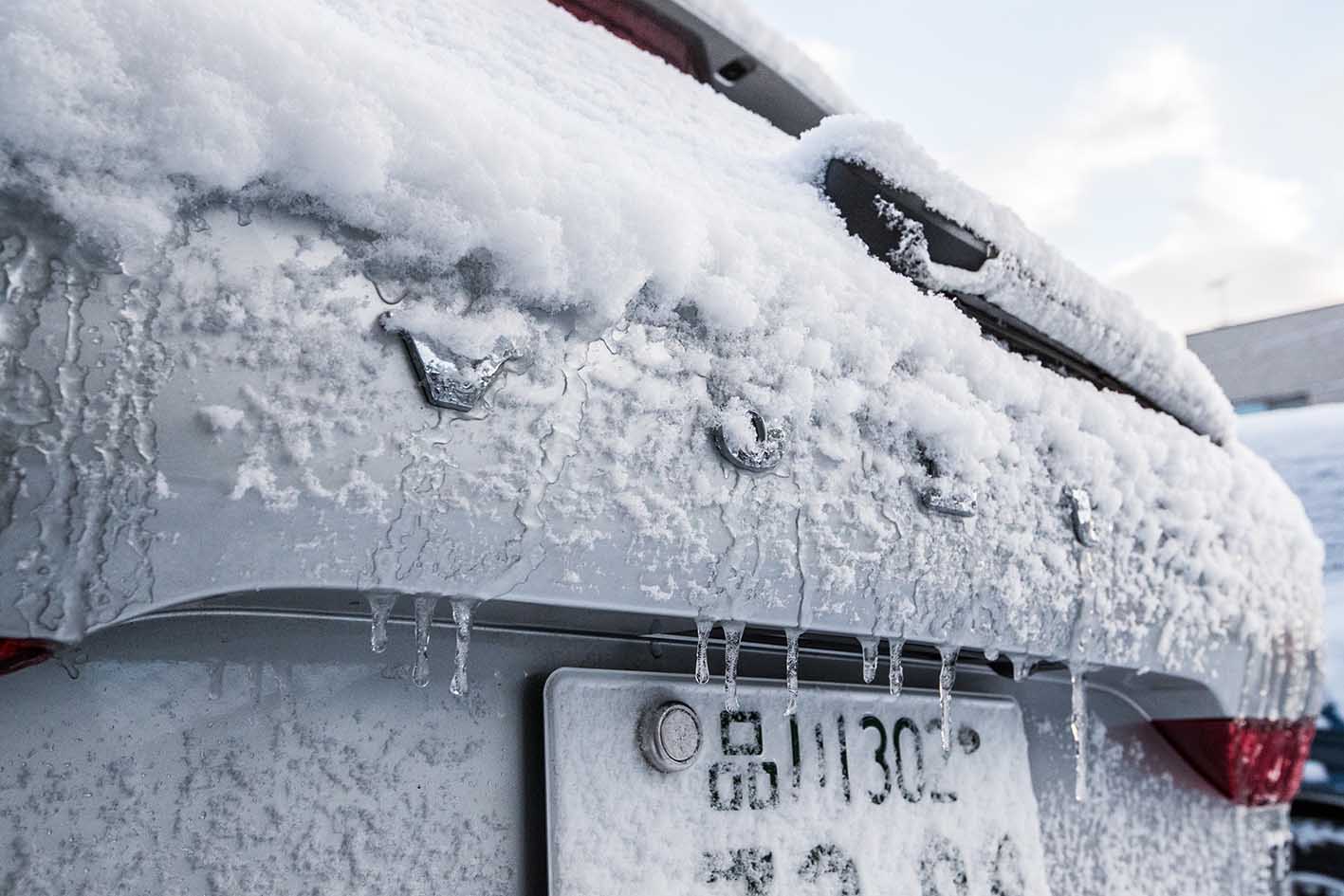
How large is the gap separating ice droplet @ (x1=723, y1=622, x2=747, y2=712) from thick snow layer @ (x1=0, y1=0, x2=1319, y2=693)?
3 centimetres

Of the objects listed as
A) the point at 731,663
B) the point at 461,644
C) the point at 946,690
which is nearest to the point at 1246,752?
the point at 946,690

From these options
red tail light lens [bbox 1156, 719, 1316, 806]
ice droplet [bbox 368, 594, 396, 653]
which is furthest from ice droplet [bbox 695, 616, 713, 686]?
red tail light lens [bbox 1156, 719, 1316, 806]

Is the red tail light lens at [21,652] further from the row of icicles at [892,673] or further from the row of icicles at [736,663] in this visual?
the row of icicles at [892,673]

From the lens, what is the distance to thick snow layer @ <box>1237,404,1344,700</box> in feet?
7.79

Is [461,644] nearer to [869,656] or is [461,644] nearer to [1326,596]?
[869,656]

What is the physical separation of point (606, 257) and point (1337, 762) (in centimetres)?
179

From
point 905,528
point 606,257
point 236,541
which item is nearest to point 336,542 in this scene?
point 236,541

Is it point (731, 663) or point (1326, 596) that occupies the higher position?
point (1326, 596)

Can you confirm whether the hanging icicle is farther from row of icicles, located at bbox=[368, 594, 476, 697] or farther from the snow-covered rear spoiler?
row of icicles, located at bbox=[368, 594, 476, 697]

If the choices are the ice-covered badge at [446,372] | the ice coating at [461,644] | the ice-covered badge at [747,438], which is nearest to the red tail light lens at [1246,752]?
the ice-covered badge at [747,438]

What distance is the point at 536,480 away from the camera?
0.75m

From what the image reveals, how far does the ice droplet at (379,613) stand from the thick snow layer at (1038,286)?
2.24 ft

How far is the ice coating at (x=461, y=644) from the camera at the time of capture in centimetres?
76

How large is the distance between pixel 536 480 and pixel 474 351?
4.1 inches
